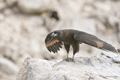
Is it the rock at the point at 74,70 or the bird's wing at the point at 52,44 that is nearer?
the rock at the point at 74,70

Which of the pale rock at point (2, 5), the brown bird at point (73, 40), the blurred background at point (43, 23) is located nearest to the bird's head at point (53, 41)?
the brown bird at point (73, 40)

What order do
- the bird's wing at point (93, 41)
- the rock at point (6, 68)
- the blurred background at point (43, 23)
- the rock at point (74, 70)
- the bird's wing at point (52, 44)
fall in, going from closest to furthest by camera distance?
1. the rock at point (74, 70)
2. the bird's wing at point (93, 41)
3. the bird's wing at point (52, 44)
4. the rock at point (6, 68)
5. the blurred background at point (43, 23)

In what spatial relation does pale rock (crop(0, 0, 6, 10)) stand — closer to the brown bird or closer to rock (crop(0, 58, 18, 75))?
rock (crop(0, 58, 18, 75))

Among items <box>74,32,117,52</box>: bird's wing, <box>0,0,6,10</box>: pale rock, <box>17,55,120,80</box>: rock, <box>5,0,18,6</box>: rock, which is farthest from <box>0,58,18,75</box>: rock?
<box>74,32,117,52</box>: bird's wing

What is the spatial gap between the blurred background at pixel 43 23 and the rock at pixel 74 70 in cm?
689

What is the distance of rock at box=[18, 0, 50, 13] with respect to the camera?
18.4 meters

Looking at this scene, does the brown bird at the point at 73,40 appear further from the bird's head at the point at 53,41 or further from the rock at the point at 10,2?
the rock at the point at 10,2

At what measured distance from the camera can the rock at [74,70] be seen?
598cm

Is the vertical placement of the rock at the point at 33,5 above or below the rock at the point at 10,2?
below

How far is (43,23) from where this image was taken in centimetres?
1939

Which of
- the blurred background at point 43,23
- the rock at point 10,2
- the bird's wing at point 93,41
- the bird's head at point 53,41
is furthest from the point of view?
the rock at point 10,2

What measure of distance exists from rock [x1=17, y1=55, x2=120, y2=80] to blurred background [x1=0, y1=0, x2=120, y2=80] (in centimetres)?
689

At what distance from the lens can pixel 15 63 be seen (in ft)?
50.9

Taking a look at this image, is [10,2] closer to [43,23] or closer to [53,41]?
[43,23]
